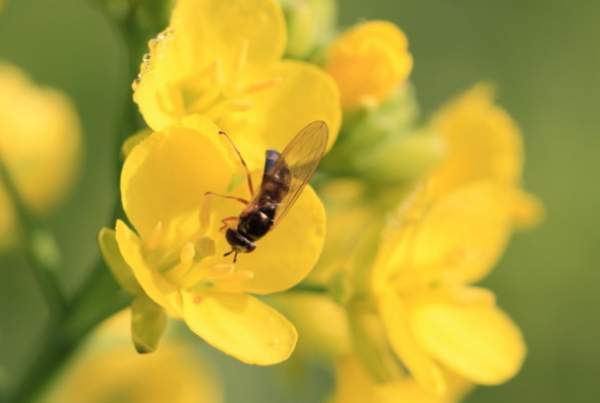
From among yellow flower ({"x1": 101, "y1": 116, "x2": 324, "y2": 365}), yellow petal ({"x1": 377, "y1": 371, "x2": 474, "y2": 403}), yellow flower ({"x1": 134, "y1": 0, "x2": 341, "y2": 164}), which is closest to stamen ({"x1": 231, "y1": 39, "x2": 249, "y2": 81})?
yellow flower ({"x1": 134, "y1": 0, "x2": 341, "y2": 164})

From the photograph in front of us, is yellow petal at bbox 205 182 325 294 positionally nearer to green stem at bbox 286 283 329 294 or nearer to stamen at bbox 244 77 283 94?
stamen at bbox 244 77 283 94

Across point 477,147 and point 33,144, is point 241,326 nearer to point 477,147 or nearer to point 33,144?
point 477,147

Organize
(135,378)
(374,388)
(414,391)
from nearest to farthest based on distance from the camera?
(374,388)
(414,391)
(135,378)

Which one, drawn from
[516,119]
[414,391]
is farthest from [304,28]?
[516,119]

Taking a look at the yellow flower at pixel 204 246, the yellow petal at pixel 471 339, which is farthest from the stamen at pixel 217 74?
the yellow petal at pixel 471 339

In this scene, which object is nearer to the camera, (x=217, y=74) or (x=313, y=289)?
(x=217, y=74)

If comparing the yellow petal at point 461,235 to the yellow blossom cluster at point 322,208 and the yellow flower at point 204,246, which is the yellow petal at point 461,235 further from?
the yellow flower at point 204,246
